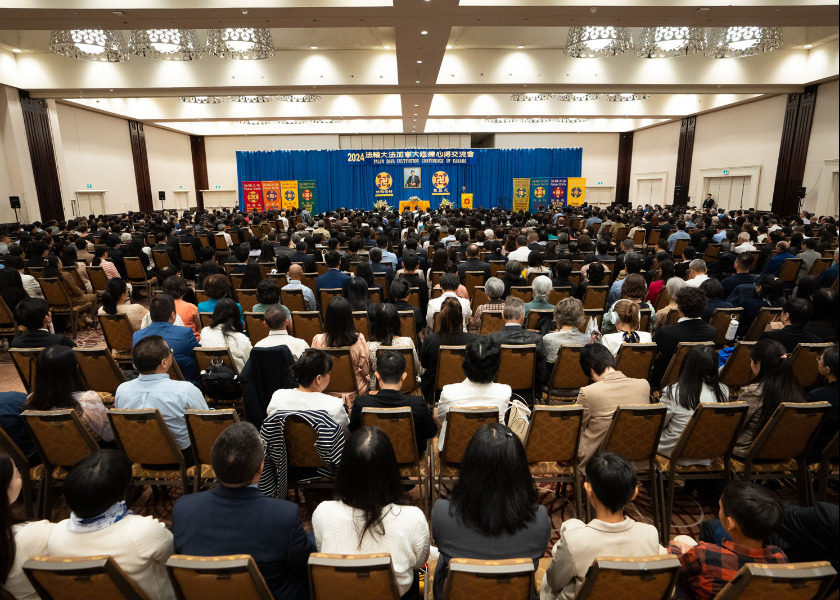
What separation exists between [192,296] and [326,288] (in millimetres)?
1808

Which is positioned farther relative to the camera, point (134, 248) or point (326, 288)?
point (134, 248)

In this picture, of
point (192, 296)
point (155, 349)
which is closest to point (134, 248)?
point (192, 296)

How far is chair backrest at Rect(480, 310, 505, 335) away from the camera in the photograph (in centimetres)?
470

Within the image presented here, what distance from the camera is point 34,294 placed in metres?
6.41

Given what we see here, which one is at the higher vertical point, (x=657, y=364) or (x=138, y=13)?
(x=138, y=13)

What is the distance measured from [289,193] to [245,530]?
22.6 m

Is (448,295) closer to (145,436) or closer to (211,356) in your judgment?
(211,356)

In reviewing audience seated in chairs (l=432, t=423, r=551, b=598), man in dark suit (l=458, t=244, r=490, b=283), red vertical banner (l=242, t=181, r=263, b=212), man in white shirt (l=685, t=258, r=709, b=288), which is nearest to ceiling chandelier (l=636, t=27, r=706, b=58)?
man in white shirt (l=685, t=258, r=709, b=288)

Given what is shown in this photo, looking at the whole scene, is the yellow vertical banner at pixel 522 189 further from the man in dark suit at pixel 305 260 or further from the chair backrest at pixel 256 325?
the chair backrest at pixel 256 325

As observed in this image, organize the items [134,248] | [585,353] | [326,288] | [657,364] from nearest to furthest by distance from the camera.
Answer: [585,353], [657,364], [326,288], [134,248]

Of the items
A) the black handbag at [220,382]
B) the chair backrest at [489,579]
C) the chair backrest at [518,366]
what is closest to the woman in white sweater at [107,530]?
the chair backrest at [489,579]

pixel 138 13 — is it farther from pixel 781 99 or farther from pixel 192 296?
pixel 781 99

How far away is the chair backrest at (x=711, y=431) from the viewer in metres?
2.58

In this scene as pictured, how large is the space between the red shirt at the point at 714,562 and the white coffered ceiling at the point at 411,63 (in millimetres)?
7322
